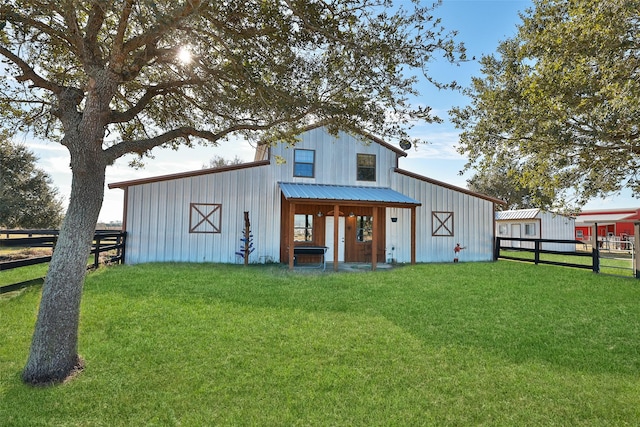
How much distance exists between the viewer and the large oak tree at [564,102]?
18.1ft

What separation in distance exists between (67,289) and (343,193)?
29.7 feet

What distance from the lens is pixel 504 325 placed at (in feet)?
16.8

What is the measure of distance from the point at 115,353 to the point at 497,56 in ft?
34.6

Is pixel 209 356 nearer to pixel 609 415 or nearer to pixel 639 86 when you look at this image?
pixel 609 415

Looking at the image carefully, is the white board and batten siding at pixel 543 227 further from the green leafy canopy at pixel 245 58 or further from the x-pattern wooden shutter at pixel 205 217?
the green leafy canopy at pixel 245 58

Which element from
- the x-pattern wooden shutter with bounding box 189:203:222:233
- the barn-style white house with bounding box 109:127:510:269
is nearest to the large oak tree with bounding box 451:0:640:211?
the barn-style white house with bounding box 109:127:510:269

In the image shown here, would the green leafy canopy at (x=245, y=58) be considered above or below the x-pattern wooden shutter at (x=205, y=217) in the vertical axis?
above

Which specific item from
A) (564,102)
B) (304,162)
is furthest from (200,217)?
(564,102)

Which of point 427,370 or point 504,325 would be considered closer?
point 427,370

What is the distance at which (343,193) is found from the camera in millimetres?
11703

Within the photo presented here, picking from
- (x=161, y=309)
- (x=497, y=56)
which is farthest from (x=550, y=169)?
(x=161, y=309)

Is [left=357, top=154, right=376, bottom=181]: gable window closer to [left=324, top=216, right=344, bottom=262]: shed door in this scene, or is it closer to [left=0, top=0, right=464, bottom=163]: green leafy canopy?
[left=324, top=216, right=344, bottom=262]: shed door

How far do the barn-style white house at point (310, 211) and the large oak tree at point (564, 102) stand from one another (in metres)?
3.71

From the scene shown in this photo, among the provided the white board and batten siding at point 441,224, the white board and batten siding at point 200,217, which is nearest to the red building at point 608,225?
the white board and batten siding at point 441,224
